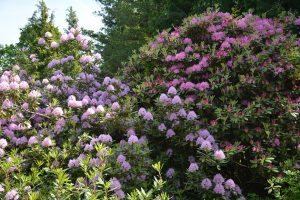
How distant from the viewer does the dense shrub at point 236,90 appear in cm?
494

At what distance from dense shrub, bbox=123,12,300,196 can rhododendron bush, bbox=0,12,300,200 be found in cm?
2

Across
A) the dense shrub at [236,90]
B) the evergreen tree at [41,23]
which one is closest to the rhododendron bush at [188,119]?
the dense shrub at [236,90]

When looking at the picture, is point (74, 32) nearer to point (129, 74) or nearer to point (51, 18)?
point (129, 74)

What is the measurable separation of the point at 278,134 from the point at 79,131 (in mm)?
2810

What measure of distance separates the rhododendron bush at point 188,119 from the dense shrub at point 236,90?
0.6 inches

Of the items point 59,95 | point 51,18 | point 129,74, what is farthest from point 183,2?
point 59,95

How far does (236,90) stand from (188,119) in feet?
2.90

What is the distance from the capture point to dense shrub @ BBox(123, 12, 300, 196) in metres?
4.94

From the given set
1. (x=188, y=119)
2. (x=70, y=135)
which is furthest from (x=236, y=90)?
(x=70, y=135)

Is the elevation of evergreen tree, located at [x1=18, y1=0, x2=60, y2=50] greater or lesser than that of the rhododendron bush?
greater

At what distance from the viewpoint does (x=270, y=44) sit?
5.69 metres

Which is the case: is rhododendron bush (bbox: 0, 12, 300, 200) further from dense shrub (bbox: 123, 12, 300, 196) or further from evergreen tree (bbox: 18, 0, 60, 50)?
evergreen tree (bbox: 18, 0, 60, 50)

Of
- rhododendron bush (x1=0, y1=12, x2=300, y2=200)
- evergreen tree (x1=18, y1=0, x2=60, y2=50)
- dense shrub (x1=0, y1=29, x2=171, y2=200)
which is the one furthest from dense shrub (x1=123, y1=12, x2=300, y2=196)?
evergreen tree (x1=18, y1=0, x2=60, y2=50)

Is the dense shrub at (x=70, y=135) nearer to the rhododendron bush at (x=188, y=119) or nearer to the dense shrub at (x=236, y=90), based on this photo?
the rhododendron bush at (x=188, y=119)
